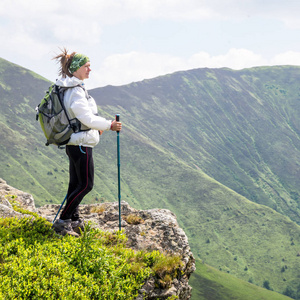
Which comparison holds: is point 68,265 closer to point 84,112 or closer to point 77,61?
point 84,112

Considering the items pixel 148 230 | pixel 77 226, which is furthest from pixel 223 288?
pixel 77 226

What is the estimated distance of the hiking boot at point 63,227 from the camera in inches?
287

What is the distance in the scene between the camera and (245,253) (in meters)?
174

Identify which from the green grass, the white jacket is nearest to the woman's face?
the white jacket

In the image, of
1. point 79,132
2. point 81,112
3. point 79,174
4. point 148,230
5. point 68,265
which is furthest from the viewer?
point 148,230

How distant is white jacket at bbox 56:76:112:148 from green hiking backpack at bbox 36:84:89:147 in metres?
0.10

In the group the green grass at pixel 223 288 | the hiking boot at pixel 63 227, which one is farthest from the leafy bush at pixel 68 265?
the green grass at pixel 223 288

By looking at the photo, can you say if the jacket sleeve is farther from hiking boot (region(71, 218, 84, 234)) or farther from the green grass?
the green grass

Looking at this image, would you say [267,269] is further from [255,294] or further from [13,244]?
[13,244]

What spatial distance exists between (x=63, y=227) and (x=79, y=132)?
6.39 ft

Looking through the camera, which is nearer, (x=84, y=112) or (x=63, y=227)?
(x=84, y=112)

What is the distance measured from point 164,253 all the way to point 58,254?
6.81 ft

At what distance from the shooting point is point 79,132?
7254 millimetres

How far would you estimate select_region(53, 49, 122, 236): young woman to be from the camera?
7.10 m
